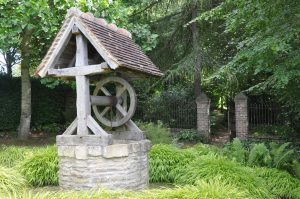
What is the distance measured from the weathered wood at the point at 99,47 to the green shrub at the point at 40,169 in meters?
3.18

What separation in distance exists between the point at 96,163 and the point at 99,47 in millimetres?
1794

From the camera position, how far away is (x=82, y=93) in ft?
18.6

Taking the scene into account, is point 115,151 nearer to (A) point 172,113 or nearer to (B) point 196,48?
(B) point 196,48

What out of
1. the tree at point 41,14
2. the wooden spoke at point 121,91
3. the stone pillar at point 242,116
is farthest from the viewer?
the stone pillar at point 242,116

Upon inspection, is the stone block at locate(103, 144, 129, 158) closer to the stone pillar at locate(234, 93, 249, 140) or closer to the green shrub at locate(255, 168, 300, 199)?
the green shrub at locate(255, 168, 300, 199)

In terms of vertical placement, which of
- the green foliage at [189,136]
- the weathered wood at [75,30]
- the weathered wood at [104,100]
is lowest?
the green foliage at [189,136]

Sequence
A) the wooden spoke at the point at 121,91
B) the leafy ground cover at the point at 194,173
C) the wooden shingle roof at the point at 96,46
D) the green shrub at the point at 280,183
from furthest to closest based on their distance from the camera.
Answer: the green shrub at the point at 280,183 → the wooden spoke at the point at 121,91 → the leafy ground cover at the point at 194,173 → the wooden shingle roof at the point at 96,46

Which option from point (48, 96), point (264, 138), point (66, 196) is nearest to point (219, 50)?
point (264, 138)

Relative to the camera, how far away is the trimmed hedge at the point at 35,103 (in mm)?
15352

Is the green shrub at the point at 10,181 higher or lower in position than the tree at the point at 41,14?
lower

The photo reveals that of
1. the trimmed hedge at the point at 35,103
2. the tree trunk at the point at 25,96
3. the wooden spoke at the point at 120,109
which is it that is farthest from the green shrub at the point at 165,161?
the trimmed hedge at the point at 35,103

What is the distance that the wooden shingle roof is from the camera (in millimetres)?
5444

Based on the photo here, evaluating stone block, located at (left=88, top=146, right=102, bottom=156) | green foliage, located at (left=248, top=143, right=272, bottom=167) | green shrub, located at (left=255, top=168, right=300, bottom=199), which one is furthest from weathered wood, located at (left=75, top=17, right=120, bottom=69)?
green foliage, located at (left=248, top=143, right=272, bottom=167)

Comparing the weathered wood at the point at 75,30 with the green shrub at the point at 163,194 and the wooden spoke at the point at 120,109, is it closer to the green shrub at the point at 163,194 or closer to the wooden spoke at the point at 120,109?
the wooden spoke at the point at 120,109
